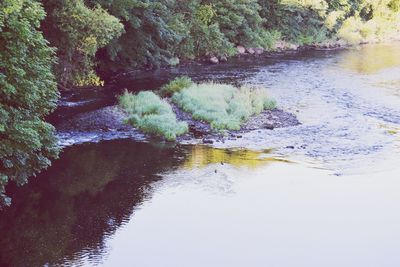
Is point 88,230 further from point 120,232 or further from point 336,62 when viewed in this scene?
point 336,62

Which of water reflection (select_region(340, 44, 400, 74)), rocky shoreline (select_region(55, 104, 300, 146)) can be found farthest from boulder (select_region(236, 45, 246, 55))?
rocky shoreline (select_region(55, 104, 300, 146))

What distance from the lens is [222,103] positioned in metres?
28.7

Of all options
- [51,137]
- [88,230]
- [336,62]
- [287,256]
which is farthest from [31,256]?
[336,62]

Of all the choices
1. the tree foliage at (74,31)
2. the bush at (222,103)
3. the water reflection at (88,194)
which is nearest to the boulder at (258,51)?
the bush at (222,103)

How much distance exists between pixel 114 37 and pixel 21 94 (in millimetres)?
21152

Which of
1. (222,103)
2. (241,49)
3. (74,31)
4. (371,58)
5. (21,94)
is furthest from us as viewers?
(241,49)

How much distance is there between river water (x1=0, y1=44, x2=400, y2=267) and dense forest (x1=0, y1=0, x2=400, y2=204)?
5.91 feet

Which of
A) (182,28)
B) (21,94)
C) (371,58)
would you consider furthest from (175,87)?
(371,58)

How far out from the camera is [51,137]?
17.7 m

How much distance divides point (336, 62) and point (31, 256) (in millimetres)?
39985

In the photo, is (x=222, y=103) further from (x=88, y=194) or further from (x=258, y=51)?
(x=258, y=51)

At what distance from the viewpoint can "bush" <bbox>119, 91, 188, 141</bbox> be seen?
2494cm

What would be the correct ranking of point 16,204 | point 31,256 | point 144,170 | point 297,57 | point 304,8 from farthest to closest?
point 304,8, point 297,57, point 144,170, point 16,204, point 31,256

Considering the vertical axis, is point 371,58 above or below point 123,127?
above
